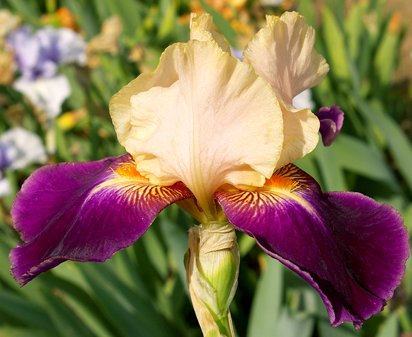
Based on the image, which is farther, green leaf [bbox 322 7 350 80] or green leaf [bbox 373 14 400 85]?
green leaf [bbox 373 14 400 85]

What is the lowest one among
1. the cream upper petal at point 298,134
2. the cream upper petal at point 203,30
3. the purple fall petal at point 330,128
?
the purple fall petal at point 330,128

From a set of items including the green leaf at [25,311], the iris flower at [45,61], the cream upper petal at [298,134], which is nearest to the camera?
the cream upper petal at [298,134]

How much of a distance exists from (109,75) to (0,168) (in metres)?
0.78

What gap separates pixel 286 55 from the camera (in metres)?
0.72

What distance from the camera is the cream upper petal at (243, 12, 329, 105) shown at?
685 mm

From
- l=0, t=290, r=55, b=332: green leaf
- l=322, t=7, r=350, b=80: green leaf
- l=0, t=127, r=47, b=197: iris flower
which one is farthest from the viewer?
l=322, t=7, r=350, b=80: green leaf

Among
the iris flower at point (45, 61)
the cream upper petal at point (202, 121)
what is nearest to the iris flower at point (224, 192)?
the cream upper petal at point (202, 121)

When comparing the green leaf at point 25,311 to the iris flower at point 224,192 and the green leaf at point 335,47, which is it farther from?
the green leaf at point 335,47

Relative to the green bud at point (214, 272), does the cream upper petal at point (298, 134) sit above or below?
above

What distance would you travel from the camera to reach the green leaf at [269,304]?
4.18ft

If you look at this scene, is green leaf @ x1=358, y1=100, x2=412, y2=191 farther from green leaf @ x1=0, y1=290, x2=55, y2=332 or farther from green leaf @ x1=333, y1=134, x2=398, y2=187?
green leaf @ x1=0, y1=290, x2=55, y2=332

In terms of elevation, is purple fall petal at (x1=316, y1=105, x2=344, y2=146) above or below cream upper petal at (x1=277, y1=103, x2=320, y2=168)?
below

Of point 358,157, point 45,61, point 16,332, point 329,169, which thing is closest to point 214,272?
point 16,332

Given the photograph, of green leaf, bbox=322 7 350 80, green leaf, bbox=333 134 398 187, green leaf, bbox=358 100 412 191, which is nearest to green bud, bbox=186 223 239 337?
green leaf, bbox=333 134 398 187
